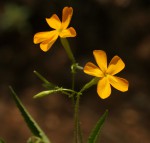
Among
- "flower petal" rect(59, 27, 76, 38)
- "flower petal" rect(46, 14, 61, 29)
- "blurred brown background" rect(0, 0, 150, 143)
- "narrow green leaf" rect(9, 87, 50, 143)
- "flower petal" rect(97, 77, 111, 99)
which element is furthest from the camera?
"blurred brown background" rect(0, 0, 150, 143)

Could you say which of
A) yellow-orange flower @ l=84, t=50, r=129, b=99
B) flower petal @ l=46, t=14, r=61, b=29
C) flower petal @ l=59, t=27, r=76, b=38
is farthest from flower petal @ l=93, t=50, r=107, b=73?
flower petal @ l=46, t=14, r=61, b=29

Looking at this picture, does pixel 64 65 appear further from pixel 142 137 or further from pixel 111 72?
pixel 111 72

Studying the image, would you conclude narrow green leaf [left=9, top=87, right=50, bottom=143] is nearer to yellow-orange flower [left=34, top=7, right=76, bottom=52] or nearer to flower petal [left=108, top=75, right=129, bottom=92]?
yellow-orange flower [left=34, top=7, right=76, bottom=52]

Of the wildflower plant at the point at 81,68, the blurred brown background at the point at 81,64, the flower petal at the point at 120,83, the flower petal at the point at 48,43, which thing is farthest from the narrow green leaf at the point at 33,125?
the blurred brown background at the point at 81,64

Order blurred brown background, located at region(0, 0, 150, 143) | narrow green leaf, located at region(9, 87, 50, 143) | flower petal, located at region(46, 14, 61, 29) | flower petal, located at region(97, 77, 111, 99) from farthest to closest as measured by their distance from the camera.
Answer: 1. blurred brown background, located at region(0, 0, 150, 143)
2. narrow green leaf, located at region(9, 87, 50, 143)
3. flower petal, located at region(46, 14, 61, 29)
4. flower petal, located at region(97, 77, 111, 99)

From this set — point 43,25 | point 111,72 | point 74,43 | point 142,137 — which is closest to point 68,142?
point 142,137

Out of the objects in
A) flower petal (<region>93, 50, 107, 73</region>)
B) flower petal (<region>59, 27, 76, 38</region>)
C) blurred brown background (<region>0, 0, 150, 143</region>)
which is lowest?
blurred brown background (<region>0, 0, 150, 143</region>)

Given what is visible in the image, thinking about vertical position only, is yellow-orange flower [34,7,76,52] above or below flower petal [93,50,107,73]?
above
